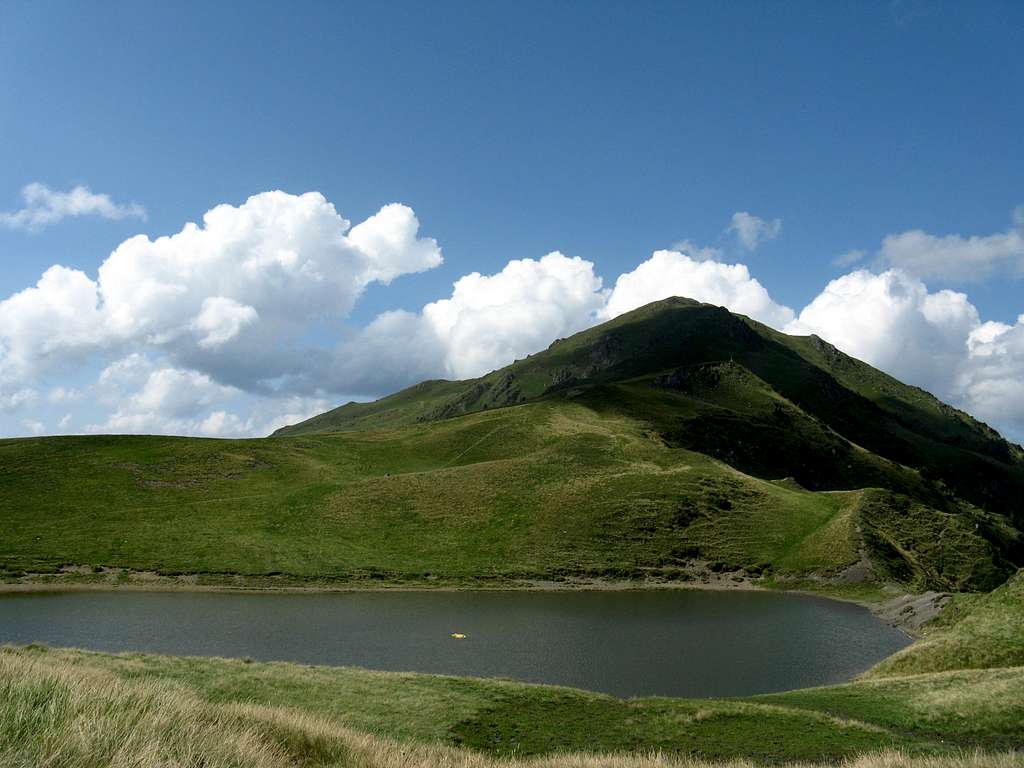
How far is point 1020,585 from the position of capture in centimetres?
4488

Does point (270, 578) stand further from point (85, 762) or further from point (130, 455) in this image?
point (85, 762)

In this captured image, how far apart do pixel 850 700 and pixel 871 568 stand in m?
65.2

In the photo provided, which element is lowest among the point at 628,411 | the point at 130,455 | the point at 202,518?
the point at 202,518

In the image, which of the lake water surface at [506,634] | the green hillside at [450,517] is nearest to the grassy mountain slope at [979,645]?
the lake water surface at [506,634]

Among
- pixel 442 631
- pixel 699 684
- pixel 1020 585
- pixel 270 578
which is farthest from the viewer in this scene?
pixel 270 578

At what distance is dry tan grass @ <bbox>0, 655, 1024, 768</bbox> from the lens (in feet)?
25.3

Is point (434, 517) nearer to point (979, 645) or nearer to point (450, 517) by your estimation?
point (450, 517)

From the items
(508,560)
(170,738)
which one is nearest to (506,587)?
(508,560)

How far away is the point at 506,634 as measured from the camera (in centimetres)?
5197

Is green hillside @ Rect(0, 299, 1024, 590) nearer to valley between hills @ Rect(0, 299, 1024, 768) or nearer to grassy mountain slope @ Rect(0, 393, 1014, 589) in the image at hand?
grassy mountain slope @ Rect(0, 393, 1014, 589)

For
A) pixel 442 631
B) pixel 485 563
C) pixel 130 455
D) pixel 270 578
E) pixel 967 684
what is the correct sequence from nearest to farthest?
pixel 967 684 → pixel 442 631 → pixel 270 578 → pixel 485 563 → pixel 130 455

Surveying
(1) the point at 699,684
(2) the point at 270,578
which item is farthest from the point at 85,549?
(1) the point at 699,684

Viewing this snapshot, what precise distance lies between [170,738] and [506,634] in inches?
1805

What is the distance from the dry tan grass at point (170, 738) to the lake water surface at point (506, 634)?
28.0 metres
